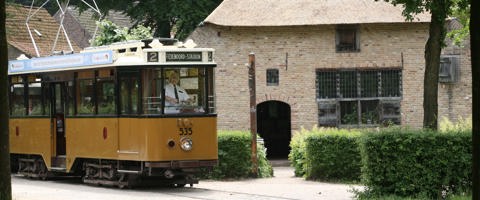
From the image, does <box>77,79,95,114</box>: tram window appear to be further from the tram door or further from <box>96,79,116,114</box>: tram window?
the tram door

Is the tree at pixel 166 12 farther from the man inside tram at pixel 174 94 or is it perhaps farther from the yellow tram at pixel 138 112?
the man inside tram at pixel 174 94

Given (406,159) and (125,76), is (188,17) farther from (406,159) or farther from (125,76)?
(406,159)

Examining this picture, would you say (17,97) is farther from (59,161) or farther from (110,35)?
(110,35)

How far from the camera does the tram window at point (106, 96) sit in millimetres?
21703

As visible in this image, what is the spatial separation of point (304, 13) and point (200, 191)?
52.3 ft

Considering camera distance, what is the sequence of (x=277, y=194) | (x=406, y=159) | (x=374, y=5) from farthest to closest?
(x=374, y=5)
(x=277, y=194)
(x=406, y=159)

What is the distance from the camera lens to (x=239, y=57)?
3578cm

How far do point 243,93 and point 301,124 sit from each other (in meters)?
2.40

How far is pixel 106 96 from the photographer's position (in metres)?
22.0

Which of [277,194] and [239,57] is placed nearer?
[277,194]

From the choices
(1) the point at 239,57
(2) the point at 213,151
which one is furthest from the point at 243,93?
(2) the point at 213,151

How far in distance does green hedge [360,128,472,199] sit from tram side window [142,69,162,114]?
5155 millimetres

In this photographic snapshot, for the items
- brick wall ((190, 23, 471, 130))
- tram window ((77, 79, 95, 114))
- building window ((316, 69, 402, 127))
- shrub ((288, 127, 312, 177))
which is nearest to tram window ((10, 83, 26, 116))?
tram window ((77, 79, 95, 114))

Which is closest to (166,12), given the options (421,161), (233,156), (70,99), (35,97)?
(35,97)
